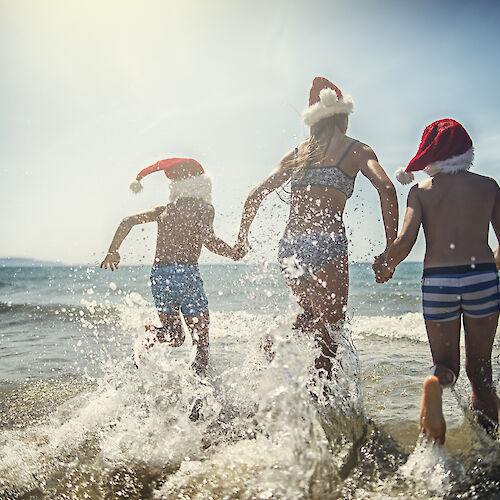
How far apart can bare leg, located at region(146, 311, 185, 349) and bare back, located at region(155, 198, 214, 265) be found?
46 cm

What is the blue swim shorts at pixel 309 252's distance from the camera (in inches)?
106

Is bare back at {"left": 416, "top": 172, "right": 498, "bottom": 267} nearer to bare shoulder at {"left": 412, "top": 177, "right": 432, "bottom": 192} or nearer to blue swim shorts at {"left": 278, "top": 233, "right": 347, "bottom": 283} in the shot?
bare shoulder at {"left": 412, "top": 177, "right": 432, "bottom": 192}

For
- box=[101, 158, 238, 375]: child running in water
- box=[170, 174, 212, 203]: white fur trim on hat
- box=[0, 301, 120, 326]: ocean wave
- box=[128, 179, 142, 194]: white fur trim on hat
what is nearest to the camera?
box=[101, 158, 238, 375]: child running in water

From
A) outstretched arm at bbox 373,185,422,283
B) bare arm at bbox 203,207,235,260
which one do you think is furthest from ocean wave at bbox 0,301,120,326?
outstretched arm at bbox 373,185,422,283

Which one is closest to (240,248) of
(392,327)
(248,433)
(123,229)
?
(123,229)

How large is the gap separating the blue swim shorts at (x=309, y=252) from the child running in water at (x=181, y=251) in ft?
2.09

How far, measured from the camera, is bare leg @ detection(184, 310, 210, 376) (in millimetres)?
3447

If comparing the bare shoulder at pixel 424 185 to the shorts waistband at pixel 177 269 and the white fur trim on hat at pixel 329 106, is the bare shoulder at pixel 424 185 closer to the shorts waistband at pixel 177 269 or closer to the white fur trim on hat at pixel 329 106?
the white fur trim on hat at pixel 329 106

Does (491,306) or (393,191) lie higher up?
(393,191)

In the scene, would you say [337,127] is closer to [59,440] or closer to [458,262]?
[458,262]

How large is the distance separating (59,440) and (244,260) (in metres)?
1.73

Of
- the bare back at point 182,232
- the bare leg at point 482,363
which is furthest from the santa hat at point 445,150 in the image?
the bare back at point 182,232

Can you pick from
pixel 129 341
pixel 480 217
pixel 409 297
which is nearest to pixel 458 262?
pixel 480 217

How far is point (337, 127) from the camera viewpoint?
2957 mm
